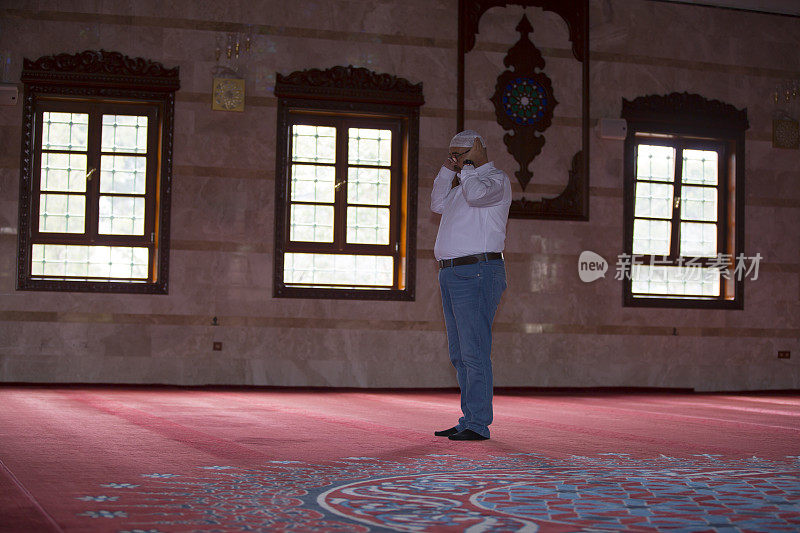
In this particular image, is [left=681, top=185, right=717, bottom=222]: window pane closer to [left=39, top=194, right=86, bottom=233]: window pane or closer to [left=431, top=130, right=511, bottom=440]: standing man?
[left=39, top=194, right=86, bottom=233]: window pane

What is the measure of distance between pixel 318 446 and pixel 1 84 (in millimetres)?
5421

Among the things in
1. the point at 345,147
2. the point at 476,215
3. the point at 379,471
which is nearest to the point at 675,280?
the point at 345,147

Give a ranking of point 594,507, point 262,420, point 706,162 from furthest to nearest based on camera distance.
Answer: point 706,162, point 262,420, point 594,507

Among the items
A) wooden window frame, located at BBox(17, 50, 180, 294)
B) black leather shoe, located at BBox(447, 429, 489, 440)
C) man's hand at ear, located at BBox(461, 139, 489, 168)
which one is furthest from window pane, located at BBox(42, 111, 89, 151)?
black leather shoe, located at BBox(447, 429, 489, 440)

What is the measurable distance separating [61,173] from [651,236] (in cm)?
522

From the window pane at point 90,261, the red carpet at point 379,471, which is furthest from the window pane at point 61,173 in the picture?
the red carpet at point 379,471

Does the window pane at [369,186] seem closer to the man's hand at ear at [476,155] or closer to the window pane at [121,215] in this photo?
the window pane at [121,215]

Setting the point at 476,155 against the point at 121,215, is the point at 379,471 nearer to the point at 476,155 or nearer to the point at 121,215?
the point at 476,155

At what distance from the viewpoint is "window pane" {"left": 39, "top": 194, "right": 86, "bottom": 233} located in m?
8.00

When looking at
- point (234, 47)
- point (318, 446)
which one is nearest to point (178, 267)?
point (234, 47)

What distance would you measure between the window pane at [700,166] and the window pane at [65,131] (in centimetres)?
539

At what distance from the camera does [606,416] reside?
577 centimetres

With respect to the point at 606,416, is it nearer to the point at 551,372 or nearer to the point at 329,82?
the point at 551,372

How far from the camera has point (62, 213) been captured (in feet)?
26.3
